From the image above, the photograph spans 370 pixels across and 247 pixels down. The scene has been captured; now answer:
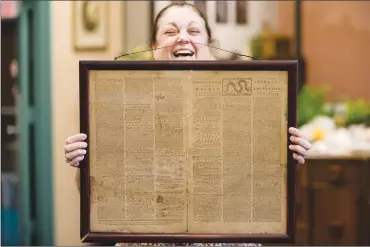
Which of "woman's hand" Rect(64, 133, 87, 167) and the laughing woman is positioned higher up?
the laughing woman

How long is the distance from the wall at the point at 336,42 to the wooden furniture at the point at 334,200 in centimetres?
49

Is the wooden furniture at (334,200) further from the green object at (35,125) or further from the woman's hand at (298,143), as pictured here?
the woman's hand at (298,143)

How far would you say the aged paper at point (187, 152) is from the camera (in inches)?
52.3

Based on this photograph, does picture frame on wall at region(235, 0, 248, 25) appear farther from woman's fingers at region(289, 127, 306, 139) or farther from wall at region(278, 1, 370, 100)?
woman's fingers at region(289, 127, 306, 139)

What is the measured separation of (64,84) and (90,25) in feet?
1.19

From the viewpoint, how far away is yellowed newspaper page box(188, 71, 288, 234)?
1.32 m

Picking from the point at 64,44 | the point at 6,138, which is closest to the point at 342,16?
the point at 64,44

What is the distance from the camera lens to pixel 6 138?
4027 mm

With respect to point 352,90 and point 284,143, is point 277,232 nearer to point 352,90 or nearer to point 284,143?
point 284,143

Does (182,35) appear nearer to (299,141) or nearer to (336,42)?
(299,141)

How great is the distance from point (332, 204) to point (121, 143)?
204 centimetres

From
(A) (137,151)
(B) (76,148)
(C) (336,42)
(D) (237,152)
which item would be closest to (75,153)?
(B) (76,148)

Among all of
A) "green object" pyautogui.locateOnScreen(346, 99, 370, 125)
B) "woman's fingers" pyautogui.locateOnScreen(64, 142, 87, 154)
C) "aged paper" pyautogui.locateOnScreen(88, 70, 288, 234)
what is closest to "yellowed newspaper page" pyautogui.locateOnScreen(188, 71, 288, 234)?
"aged paper" pyautogui.locateOnScreen(88, 70, 288, 234)

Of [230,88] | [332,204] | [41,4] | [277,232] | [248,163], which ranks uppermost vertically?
[41,4]
